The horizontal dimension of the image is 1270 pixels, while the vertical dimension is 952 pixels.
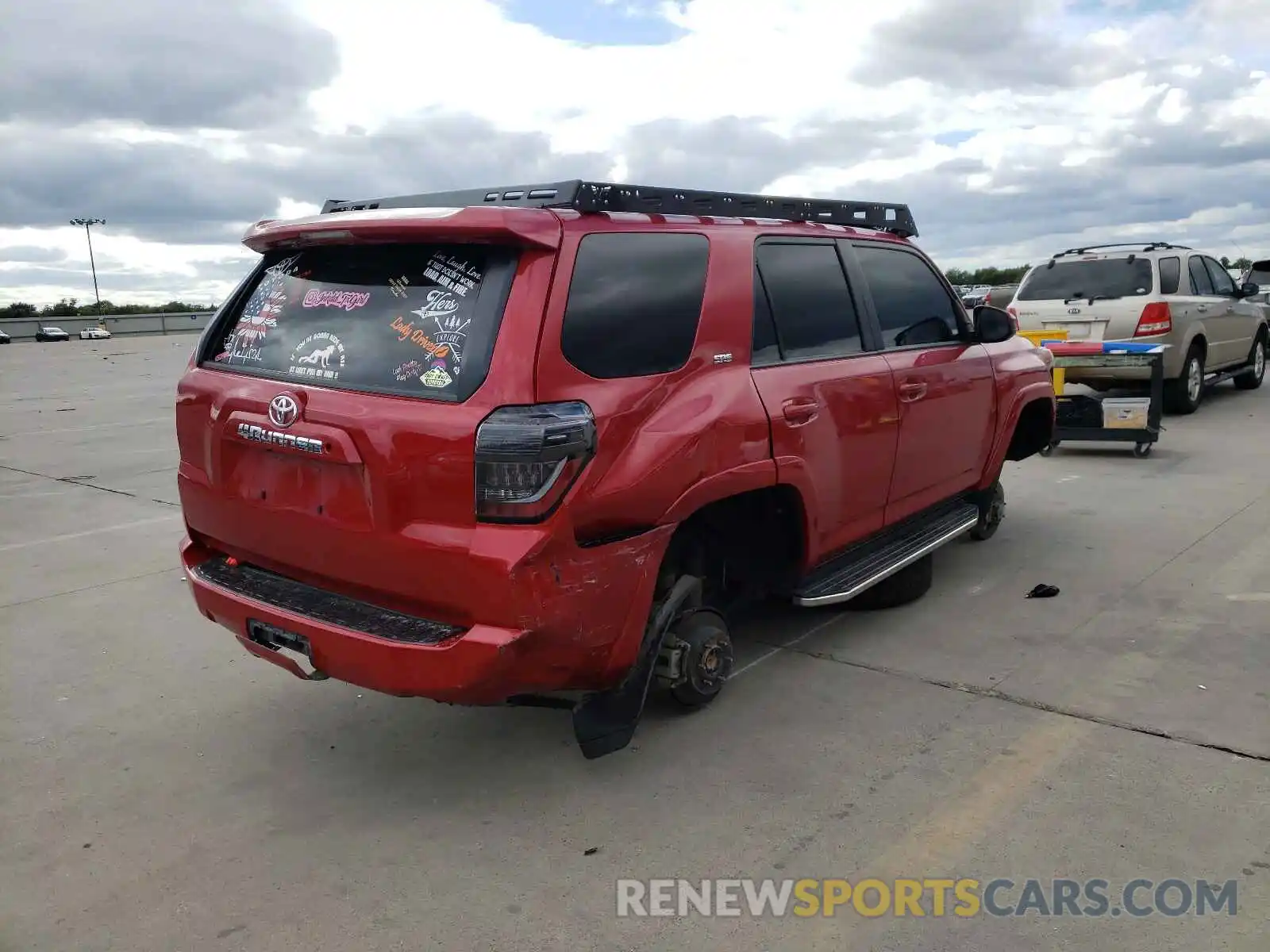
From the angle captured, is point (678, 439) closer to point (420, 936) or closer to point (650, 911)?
point (650, 911)

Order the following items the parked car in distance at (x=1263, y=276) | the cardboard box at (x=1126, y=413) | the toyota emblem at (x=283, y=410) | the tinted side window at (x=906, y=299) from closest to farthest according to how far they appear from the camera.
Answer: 1. the toyota emblem at (x=283, y=410)
2. the tinted side window at (x=906, y=299)
3. the cardboard box at (x=1126, y=413)
4. the parked car in distance at (x=1263, y=276)

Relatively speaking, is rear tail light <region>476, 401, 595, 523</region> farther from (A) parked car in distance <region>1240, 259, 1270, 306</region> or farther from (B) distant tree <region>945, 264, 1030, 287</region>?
(B) distant tree <region>945, 264, 1030, 287</region>

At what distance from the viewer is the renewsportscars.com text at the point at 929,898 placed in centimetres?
282

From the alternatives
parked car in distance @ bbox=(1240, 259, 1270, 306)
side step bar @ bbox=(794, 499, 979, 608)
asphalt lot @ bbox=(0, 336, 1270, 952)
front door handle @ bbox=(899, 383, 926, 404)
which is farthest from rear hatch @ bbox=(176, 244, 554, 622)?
parked car in distance @ bbox=(1240, 259, 1270, 306)

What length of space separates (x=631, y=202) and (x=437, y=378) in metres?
0.98

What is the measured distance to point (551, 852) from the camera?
3.19 meters

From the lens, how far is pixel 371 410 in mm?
3199

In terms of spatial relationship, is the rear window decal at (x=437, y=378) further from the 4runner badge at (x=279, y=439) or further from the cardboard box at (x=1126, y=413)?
the cardboard box at (x=1126, y=413)

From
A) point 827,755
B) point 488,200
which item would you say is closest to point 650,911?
point 827,755

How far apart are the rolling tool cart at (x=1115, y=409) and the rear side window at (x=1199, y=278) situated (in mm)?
2779

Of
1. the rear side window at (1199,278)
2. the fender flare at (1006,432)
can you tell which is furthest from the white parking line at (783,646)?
the rear side window at (1199,278)

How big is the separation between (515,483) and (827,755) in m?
1.59

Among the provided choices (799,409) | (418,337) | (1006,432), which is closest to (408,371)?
(418,337)

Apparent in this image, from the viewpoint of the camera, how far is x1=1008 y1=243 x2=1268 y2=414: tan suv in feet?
36.0
